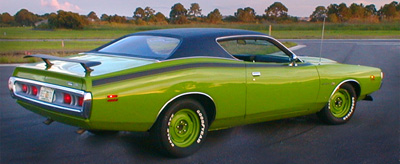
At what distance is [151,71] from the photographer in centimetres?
414

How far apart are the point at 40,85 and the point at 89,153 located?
0.89 m

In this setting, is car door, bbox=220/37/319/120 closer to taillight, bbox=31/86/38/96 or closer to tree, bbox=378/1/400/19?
taillight, bbox=31/86/38/96

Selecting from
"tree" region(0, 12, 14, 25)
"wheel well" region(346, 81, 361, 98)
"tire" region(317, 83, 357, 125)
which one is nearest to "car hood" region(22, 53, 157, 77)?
"tire" region(317, 83, 357, 125)

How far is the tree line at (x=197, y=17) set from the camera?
6197 cm

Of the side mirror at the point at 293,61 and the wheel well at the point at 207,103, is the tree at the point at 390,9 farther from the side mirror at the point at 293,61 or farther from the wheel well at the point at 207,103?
the wheel well at the point at 207,103

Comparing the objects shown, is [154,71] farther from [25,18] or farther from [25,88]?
[25,18]

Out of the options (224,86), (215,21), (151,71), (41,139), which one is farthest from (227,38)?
(215,21)

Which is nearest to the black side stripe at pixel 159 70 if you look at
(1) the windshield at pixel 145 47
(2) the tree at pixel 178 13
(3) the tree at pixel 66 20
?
(1) the windshield at pixel 145 47

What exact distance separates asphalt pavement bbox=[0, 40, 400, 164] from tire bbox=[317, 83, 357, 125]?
10 centimetres

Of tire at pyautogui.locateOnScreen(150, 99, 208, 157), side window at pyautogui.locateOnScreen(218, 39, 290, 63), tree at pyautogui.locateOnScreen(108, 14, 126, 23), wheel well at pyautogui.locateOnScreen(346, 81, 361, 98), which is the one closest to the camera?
tire at pyautogui.locateOnScreen(150, 99, 208, 157)

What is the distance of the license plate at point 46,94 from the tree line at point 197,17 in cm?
4992

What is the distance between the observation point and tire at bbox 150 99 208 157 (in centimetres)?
425

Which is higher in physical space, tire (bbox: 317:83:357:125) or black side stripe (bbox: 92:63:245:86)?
black side stripe (bbox: 92:63:245:86)

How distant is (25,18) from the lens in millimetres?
56250
